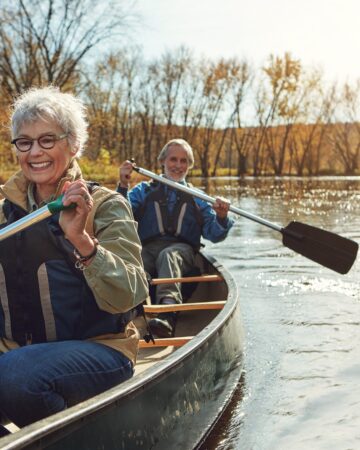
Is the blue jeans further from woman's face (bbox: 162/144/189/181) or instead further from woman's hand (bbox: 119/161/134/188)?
woman's face (bbox: 162/144/189/181)

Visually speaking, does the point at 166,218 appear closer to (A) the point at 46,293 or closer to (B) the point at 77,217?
(A) the point at 46,293

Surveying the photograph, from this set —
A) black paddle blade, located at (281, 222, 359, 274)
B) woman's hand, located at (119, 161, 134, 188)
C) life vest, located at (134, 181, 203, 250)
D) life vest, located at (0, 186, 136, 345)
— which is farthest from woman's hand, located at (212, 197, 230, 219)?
life vest, located at (0, 186, 136, 345)

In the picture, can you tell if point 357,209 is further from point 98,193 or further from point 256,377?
point 98,193

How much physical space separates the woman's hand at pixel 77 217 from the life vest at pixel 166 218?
3020 millimetres

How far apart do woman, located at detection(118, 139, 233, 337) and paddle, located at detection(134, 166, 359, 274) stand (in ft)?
0.55

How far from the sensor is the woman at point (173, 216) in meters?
4.72

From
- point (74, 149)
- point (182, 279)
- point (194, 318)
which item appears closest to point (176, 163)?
point (182, 279)

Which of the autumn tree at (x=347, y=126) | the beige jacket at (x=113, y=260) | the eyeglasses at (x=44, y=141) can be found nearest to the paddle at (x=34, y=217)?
the beige jacket at (x=113, y=260)

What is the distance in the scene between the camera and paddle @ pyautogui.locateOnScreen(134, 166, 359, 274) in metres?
4.45

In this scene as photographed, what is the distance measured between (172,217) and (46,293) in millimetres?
2891

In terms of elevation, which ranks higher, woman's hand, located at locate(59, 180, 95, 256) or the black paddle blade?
woman's hand, located at locate(59, 180, 95, 256)

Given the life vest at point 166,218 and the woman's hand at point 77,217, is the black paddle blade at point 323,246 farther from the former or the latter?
the woman's hand at point 77,217

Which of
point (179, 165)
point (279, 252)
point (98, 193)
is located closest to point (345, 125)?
point (279, 252)

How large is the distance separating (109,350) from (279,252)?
6855mm
